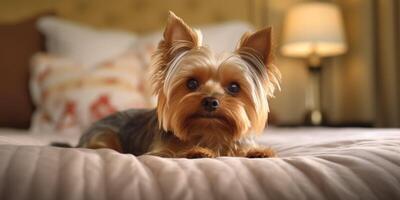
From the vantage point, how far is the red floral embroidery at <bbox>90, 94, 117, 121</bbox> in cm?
246

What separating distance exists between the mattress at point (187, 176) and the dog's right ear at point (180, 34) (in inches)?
18.8

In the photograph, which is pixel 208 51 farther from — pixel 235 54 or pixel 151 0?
pixel 151 0

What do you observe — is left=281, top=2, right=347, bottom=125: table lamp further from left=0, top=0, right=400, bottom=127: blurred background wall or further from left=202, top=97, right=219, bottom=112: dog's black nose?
left=202, top=97, right=219, bottom=112: dog's black nose

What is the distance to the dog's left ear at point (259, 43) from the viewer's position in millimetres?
1445

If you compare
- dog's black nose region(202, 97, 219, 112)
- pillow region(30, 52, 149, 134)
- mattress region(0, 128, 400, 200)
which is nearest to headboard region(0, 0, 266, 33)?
pillow region(30, 52, 149, 134)

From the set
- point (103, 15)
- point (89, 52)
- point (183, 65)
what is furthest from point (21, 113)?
point (183, 65)

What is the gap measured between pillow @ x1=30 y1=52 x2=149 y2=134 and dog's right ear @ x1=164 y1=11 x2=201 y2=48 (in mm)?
1029

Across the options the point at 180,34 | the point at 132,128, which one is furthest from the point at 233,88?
the point at 132,128

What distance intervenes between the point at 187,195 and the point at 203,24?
8.64 ft

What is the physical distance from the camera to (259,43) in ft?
Answer: 4.83

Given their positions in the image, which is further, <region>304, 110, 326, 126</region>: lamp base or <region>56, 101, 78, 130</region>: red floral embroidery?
<region>304, 110, 326, 126</region>: lamp base

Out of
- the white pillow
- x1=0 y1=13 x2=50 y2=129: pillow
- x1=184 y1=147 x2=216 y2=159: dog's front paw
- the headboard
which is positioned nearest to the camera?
x1=184 y1=147 x2=216 y2=159: dog's front paw

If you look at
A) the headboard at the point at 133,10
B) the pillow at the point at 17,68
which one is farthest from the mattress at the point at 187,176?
the headboard at the point at 133,10

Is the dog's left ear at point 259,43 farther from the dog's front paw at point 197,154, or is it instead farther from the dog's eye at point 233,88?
the dog's front paw at point 197,154
